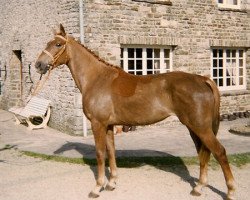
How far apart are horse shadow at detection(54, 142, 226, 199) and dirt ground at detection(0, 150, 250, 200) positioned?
0.02m

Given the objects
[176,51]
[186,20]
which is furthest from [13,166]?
[186,20]

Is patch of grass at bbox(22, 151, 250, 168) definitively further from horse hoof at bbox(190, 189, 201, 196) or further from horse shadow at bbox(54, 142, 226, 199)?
horse hoof at bbox(190, 189, 201, 196)

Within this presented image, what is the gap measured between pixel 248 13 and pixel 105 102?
10.5 meters

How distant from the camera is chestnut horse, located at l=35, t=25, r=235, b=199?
503cm

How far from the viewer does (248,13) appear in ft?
46.2

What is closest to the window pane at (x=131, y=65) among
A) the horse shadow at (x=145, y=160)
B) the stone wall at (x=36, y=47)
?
the stone wall at (x=36, y=47)

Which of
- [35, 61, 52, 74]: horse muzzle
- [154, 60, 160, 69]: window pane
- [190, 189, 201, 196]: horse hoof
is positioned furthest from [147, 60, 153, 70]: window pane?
[190, 189, 201, 196]: horse hoof

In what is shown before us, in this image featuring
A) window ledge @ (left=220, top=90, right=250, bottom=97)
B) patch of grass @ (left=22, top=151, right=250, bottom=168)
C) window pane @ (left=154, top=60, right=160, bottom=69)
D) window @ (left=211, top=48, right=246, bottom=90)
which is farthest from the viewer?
window @ (left=211, top=48, right=246, bottom=90)

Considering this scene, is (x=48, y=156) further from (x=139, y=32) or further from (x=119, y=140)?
(x=139, y=32)

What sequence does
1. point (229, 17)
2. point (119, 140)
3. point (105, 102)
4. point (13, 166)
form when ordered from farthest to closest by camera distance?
point (229, 17), point (119, 140), point (13, 166), point (105, 102)

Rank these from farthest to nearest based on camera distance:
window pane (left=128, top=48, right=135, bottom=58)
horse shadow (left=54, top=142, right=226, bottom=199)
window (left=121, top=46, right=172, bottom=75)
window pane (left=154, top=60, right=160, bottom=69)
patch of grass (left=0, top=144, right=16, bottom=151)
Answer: window pane (left=154, top=60, right=160, bottom=69)
window pane (left=128, top=48, right=135, bottom=58)
window (left=121, top=46, right=172, bottom=75)
patch of grass (left=0, top=144, right=16, bottom=151)
horse shadow (left=54, top=142, right=226, bottom=199)

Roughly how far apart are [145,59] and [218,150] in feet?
22.8

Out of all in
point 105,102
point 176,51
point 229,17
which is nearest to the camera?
point 105,102

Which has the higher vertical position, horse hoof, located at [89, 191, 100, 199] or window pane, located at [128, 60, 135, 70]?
window pane, located at [128, 60, 135, 70]
